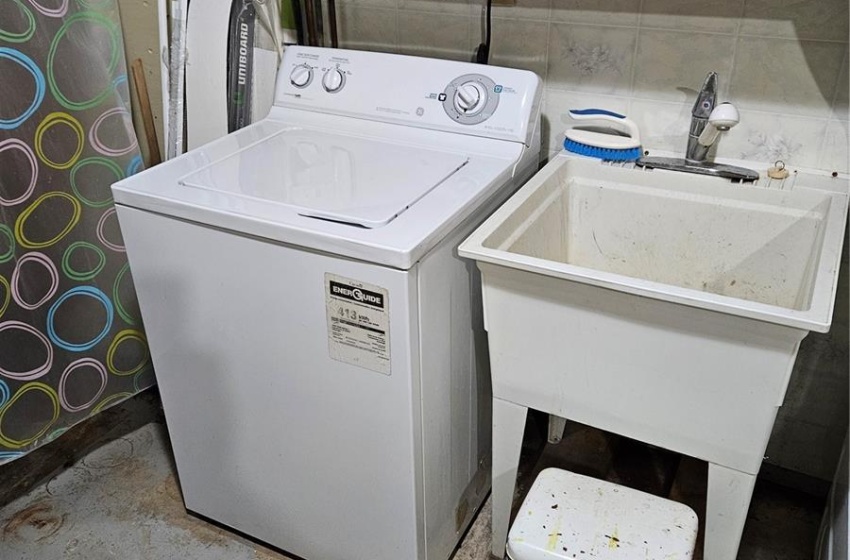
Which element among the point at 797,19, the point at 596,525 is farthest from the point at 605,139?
the point at 596,525

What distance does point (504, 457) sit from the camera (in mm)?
1444

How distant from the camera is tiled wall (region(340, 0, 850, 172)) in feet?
4.48

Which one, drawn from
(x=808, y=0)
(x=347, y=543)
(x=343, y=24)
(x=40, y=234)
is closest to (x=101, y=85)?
(x=40, y=234)

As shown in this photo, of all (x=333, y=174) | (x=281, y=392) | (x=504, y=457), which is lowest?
(x=504, y=457)

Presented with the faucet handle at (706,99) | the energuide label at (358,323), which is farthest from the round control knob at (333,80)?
the faucet handle at (706,99)

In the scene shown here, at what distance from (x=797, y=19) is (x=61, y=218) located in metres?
1.60

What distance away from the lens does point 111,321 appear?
183 centimetres

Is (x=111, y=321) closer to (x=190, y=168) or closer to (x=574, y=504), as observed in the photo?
(x=190, y=168)

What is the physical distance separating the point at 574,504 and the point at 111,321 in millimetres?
1240

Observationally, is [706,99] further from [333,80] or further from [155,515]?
[155,515]

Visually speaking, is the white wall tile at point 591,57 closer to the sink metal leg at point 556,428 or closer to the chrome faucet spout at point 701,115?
the chrome faucet spout at point 701,115

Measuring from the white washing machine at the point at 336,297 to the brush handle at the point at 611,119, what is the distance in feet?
0.37

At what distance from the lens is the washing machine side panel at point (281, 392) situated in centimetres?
124

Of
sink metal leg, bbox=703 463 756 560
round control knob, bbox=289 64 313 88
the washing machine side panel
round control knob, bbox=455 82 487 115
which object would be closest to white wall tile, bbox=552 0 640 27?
round control knob, bbox=455 82 487 115
